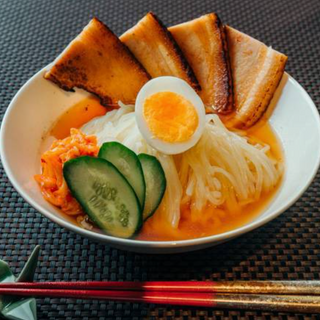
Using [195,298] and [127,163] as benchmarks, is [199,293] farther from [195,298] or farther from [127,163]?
[127,163]

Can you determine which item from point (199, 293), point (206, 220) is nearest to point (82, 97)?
point (206, 220)

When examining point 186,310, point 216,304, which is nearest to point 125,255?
point 186,310

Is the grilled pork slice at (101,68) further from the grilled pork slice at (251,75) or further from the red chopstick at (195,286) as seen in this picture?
the red chopstick at (195,286)

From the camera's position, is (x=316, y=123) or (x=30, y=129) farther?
(x=30, y=129)

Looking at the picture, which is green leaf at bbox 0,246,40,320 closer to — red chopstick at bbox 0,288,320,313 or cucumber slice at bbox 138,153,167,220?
red chopstick at bbox 0,288,320,313

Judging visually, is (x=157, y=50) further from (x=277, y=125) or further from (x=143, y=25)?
(x=277, y=125)
